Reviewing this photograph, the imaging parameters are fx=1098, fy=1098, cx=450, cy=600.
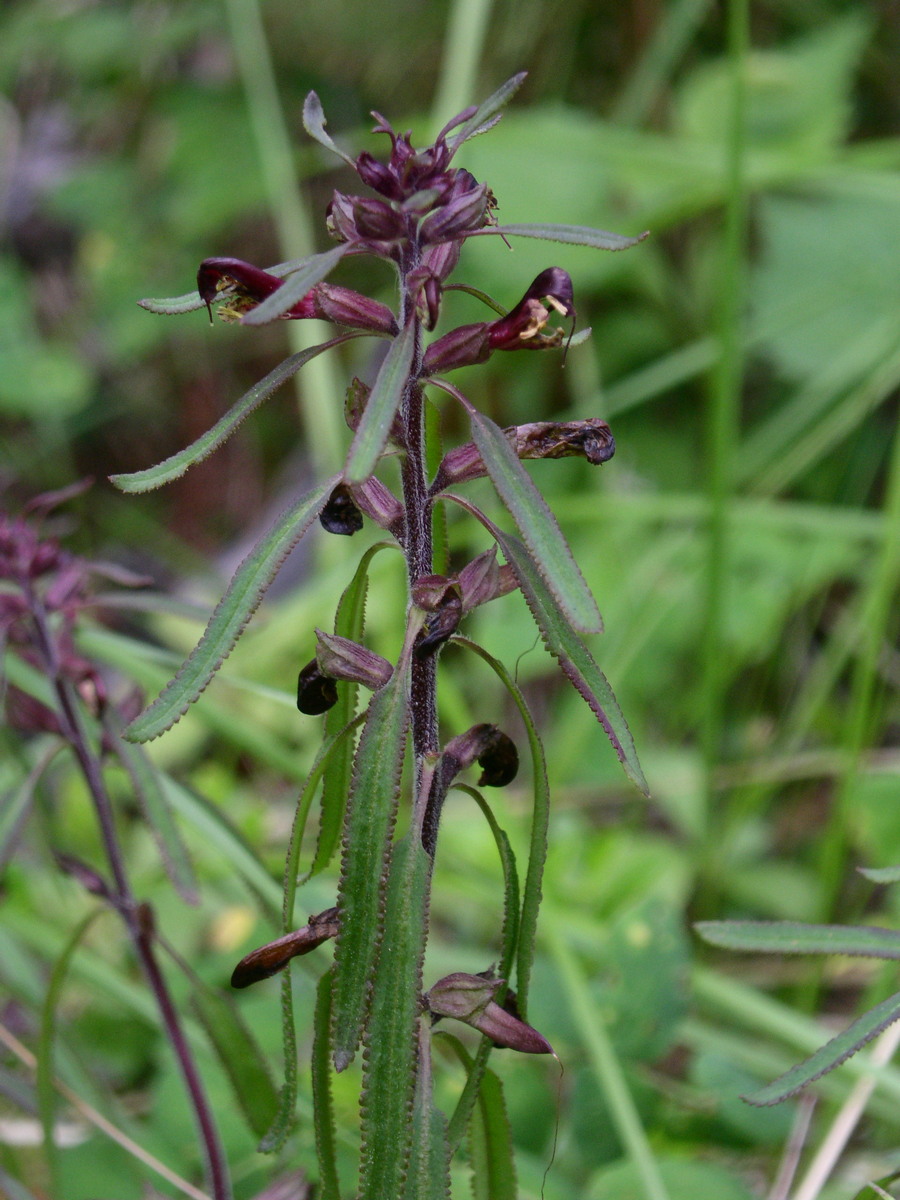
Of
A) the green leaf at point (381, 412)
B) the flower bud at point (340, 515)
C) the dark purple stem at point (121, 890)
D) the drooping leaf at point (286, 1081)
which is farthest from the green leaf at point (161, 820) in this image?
the green leaf at point (381, 412)

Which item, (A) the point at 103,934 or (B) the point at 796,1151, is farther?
(A) the point at 103,934

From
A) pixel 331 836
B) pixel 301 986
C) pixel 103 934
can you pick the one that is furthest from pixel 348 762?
pixel 103 934

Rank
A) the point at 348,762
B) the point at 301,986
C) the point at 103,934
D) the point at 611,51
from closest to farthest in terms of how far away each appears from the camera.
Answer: the point at 348,762 → the point at 301,986 → the point at 103,934 → the point at 611,51

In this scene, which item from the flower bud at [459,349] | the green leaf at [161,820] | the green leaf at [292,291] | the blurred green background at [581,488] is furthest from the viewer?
the blurred green background at [581,488]

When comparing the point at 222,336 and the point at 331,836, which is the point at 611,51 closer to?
the point at 222,336

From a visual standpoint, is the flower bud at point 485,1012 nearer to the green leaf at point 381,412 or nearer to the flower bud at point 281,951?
the flower bud at point 281,951

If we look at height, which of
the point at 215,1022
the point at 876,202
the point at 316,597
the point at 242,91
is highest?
the point at 242,91

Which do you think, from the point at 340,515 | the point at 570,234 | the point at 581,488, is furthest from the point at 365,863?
the point at 581,488

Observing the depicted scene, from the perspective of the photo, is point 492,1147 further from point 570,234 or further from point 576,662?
point 570,234
